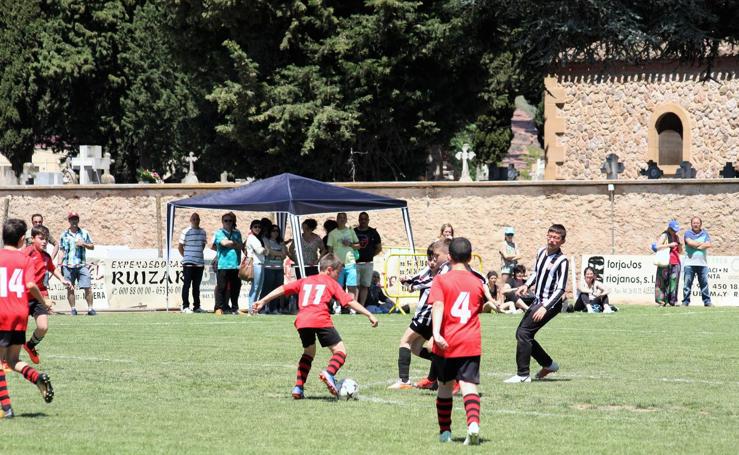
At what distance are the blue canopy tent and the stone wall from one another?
536 cm

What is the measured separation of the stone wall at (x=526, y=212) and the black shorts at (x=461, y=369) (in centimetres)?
2279

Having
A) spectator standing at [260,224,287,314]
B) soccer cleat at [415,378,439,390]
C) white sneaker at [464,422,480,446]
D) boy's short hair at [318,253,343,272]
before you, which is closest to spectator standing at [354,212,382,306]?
spectator standing at [260,224,287,314]

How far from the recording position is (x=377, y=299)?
96.7 ft

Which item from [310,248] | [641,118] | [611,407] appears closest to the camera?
[611,407]

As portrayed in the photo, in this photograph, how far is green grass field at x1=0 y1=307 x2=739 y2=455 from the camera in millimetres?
11141

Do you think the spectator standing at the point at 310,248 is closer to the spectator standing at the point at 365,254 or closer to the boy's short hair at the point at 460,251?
the spectator standing at the point at 365,254

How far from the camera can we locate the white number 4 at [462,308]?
36.6 feet

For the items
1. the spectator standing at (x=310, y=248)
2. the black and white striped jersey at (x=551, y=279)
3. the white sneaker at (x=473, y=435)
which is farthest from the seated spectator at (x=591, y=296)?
the white sneaker at (x=473, y=435)

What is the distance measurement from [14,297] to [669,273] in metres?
20.3

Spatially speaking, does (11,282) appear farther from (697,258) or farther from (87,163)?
(87,163)

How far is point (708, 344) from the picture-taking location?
20.2 meters

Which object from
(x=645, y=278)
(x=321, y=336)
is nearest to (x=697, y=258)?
(x=645, y=278)

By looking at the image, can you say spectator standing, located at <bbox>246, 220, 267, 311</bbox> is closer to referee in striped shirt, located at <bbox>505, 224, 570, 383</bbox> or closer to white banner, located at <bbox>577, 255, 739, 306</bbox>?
white banner, located at <bbox>577, 255, 739, 306</bbox>

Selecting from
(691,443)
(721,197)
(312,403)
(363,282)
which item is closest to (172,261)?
(363,282)
